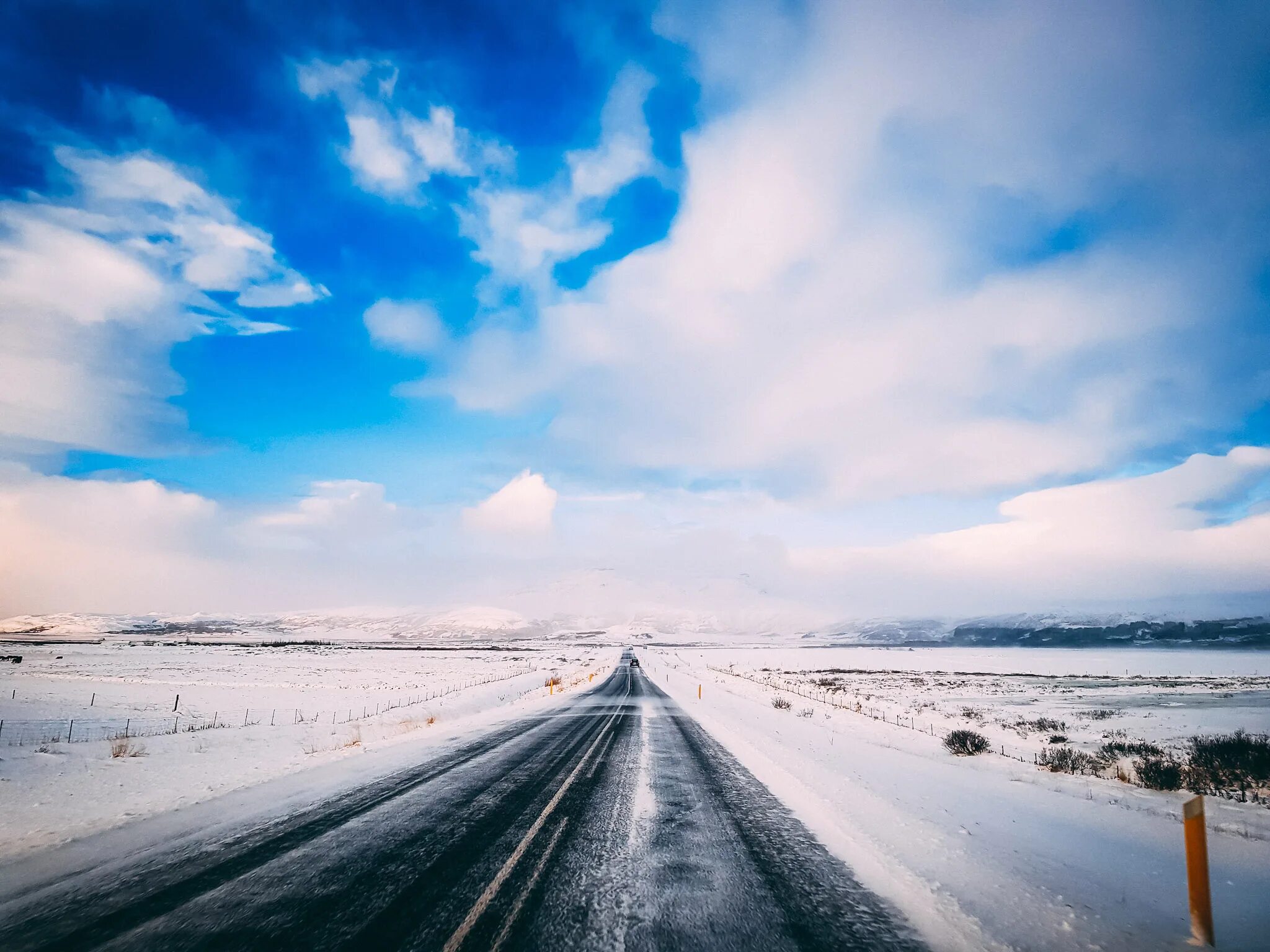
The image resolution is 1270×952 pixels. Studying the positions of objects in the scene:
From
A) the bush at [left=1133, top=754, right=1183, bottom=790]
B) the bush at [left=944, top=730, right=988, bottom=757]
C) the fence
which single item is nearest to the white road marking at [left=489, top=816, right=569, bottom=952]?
the bush at [left=1133, top=754, right=1183, bottom=790]

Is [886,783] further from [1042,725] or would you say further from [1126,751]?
[1042,725]

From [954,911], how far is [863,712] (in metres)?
20.8

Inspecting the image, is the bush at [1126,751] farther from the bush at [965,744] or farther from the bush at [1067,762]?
the bush at [965,744]

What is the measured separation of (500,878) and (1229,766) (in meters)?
14.6

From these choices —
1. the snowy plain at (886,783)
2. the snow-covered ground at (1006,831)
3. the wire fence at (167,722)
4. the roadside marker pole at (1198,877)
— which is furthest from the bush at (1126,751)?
the wire fence at (167,722)

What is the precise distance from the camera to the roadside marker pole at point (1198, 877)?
4594 millimetres

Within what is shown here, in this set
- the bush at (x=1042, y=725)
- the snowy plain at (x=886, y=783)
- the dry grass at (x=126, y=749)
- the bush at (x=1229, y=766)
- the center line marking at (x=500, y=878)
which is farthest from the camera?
the bush at (x=1042, y=725)

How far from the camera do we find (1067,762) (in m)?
13.0

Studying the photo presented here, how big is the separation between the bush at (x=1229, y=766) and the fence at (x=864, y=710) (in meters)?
2.94

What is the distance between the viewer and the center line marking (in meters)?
4.48

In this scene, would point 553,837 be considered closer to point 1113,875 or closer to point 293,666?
point 1113,875

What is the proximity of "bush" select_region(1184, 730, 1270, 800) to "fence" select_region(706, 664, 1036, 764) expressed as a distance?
294 centimetres

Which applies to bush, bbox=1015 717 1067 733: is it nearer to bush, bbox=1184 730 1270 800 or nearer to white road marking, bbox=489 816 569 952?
bush, bbox=1184 730 1270 800

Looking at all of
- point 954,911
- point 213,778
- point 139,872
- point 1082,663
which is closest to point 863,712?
point 954,911
